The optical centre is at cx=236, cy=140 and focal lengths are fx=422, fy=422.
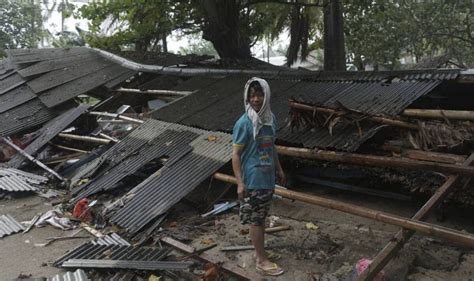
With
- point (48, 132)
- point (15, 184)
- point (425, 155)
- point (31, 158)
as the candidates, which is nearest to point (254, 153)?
point (425, 155)

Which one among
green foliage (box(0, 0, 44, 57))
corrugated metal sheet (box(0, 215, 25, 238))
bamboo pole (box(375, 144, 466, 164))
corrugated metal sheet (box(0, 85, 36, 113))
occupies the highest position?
green foliage (box(0, 0, 44, 57))

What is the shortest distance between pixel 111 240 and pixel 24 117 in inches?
253

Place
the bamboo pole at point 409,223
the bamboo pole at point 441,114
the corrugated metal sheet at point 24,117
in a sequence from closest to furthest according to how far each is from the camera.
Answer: the bamboo pole at point 409,223
the bamboo pole at point 441,114
the corrugated metal sheet at point 24,117

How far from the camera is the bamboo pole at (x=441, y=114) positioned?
14.2 ft

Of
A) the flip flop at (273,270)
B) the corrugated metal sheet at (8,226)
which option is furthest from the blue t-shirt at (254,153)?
the corrugated metal sheet at (8,226)

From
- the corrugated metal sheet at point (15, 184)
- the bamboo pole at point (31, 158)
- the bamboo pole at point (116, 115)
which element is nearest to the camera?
the corrugated metal sheet at point (15, 184)

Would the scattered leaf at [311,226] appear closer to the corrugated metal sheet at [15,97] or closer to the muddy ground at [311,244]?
→ the muddy ground at [311,244]

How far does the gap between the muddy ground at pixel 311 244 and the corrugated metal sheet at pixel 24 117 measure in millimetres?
4855

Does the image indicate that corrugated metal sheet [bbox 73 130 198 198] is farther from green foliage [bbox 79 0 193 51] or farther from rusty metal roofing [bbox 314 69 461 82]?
green foliage [bbox 79 0 193 51]

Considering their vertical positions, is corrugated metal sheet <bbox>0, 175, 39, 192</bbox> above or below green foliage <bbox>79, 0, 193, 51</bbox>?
below

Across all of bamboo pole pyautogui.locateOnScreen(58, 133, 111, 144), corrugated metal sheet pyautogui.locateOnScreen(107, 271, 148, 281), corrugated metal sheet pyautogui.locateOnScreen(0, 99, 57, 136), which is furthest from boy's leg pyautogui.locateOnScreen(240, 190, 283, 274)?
corrugated metal sheet pyautogui.locateOnScreen(0, 99, 57, 136)

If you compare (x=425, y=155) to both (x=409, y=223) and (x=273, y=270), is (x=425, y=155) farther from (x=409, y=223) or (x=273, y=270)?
(x=273, y=270)

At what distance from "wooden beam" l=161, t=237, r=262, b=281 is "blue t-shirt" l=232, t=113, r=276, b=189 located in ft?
2.40

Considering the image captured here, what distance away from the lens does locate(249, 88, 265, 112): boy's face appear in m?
3.52
